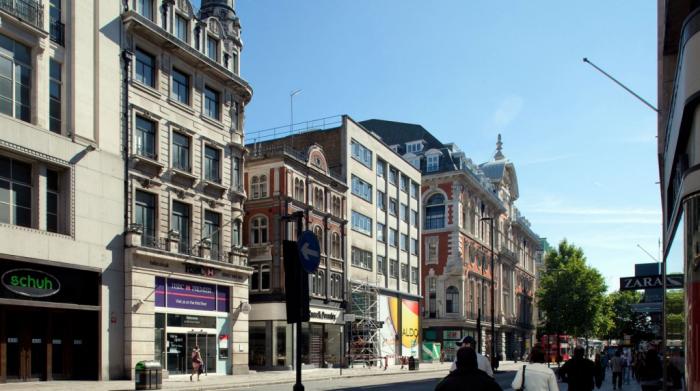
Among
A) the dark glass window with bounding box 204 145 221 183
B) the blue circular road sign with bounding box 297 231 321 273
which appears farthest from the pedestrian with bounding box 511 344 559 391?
the dark glass window with bounding box 204 145 221 183

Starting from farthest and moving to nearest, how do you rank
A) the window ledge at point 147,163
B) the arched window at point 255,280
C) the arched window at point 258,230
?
1. the arched window at point 258,230
2. the arched window at point 255,280
3. the window ledge at point 147,163

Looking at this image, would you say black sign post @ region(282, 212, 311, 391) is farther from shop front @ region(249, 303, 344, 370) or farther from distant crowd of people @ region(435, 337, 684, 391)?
shop front @ region(249, 303, 344, 370)

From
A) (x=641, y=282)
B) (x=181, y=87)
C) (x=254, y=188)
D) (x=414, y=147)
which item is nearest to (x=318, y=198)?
(x=254, y=188)

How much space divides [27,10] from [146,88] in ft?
23.1

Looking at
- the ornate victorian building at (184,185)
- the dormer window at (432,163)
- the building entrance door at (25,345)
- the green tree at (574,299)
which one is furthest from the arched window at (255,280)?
the green tree at (574,299)

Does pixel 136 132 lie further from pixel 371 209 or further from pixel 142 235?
pixel 371 209

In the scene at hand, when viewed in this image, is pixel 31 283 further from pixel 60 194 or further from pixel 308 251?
pixel 308 251

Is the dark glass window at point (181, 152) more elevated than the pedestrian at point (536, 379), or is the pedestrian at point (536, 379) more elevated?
the dark glass window at point (181, 152)

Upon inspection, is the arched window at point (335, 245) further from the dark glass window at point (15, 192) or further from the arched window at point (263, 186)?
the dark glass window at point (15, 192)

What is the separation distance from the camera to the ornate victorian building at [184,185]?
3275 cm

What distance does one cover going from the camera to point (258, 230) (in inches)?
1855

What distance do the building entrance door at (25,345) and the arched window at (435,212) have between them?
54228mm

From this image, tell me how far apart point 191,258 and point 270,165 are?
12.6 m

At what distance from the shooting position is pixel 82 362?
2978 cm
